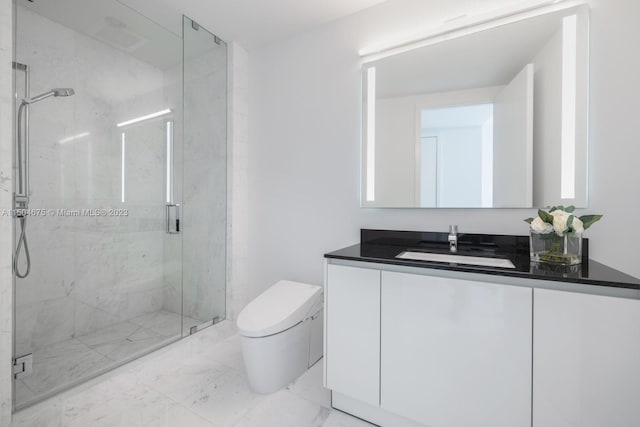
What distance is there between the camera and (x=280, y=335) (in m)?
1.53

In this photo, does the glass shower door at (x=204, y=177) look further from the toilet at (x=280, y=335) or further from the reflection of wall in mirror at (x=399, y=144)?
the reflection of wall in mirror at (x=399, y=144)

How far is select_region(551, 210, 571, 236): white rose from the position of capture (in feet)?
3.58

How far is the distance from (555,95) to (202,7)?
2.17 meters

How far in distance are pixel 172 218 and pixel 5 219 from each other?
881 mm

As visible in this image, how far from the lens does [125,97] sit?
192 centimetres

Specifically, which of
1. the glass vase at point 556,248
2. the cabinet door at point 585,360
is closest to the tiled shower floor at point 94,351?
the cabinet door at point 585,360

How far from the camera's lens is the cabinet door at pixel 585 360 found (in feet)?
2.87

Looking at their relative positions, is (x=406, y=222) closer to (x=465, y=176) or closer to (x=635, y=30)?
(x=465, y=176)

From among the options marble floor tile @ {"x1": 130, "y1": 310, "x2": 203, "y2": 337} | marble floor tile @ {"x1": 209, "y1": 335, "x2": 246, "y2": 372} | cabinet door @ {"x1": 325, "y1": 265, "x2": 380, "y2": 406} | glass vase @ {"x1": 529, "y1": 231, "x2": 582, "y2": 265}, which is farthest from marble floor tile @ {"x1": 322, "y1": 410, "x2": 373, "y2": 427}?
marble floor tile @ {"x1": 130, "y1": 310, "x2": 203, "y2": 337}

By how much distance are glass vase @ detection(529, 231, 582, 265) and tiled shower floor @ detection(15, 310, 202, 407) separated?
7.17ft

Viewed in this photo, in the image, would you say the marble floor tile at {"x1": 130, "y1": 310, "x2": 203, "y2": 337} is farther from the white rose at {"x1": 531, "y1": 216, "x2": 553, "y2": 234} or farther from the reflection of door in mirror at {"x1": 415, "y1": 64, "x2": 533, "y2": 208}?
the white rose at {"x1": 531, "y1": 216, "x2": 553, "y2": 234}

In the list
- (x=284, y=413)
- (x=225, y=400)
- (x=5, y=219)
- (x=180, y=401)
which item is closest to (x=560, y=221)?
(x=284, y=413)

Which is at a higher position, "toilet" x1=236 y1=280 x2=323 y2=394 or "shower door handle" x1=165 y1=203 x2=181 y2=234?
"shower door handle" x1=165 y1=203 x2=181 y2=234

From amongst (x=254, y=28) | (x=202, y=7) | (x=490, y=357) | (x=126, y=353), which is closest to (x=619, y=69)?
(x=490, y=357)
